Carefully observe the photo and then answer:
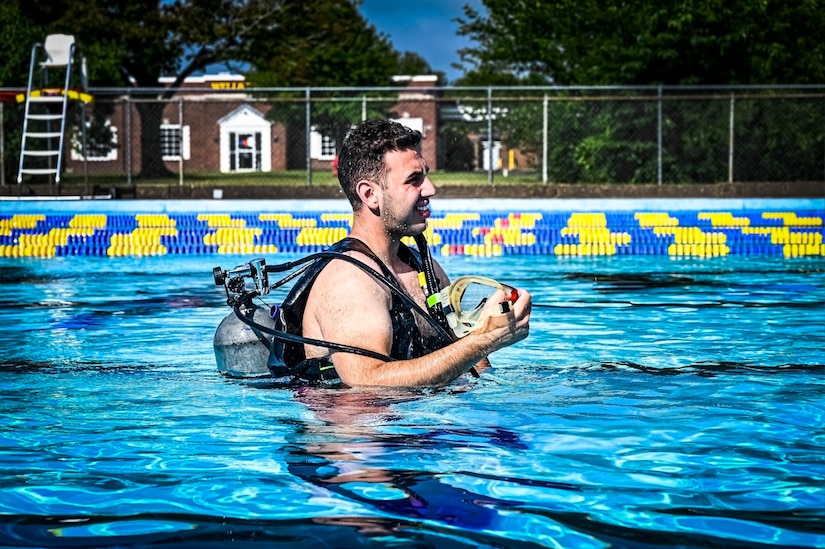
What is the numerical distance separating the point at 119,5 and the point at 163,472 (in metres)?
35.7

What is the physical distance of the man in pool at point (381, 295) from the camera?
13.2 feet

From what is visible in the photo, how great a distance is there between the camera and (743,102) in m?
19.7

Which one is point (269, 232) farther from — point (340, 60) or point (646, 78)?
point (340, 60)

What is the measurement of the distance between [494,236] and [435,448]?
30.1 ft

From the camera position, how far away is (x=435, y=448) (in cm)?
392

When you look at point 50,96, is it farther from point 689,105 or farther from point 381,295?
point 381,295

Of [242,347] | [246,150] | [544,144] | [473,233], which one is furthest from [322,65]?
[242,347]

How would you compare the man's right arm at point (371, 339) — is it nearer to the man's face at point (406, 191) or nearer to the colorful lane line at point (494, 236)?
the man's face at point (406, 191)

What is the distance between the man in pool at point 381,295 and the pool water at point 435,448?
22 cm

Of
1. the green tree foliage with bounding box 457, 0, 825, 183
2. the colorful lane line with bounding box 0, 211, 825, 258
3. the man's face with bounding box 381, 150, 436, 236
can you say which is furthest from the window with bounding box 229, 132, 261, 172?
the man's face with bounding box 381, 150, 436, 236

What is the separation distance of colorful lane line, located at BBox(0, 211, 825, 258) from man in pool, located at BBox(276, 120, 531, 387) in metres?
8.34

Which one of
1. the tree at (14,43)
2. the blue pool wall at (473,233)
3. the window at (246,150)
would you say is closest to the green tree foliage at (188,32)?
the tree at (14,43)

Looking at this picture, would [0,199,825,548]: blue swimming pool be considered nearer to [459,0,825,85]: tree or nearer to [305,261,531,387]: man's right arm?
[305,261,531,387]: man's right arm

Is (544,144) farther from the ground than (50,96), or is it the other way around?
(50,96)
